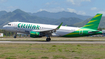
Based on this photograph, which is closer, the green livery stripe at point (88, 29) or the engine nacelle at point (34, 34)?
the engine nacelle at point (34, 34)

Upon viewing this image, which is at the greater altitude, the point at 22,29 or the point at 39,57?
the point at 22,29

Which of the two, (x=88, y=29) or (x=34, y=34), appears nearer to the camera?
(x=34, y=34)

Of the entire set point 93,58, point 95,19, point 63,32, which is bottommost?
point 93,58

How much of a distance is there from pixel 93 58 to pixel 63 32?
969 inches

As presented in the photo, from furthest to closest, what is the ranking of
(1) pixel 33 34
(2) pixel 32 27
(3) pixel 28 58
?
(2) pixel 32 27 → (1) pixel 33 34 → (3) pixel 28 58

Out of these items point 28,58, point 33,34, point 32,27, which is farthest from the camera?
point 32,27

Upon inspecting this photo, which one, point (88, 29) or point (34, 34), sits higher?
point (88, 29)

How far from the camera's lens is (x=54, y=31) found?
39000 mm

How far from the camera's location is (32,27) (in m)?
40.7

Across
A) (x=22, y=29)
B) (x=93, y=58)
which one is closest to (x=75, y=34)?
(x=22, y=29)

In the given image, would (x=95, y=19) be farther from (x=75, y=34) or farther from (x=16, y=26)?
(x=16, y=26)

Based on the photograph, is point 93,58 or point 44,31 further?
point 44,31

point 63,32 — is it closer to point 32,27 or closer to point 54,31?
point 54,31

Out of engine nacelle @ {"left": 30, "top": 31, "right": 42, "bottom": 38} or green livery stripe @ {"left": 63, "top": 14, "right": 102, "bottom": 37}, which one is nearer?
engine nacelle @ {"left": 30, "top": 31, "right": 42, "bottom": 38}
